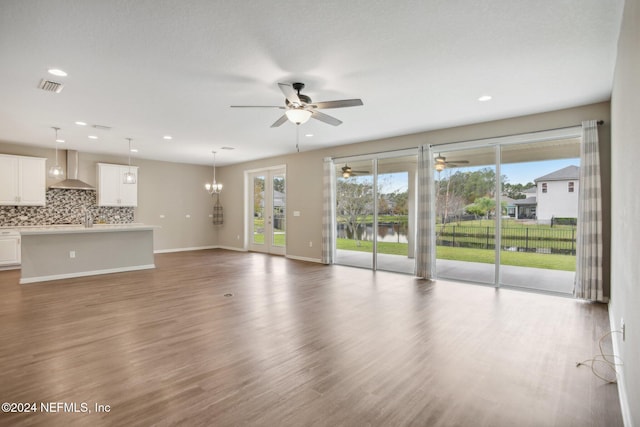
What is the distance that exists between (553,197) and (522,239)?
0.83 meters

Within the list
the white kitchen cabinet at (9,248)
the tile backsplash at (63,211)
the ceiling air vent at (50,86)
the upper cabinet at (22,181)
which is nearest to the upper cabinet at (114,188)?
the tile backsplash at (63,211)

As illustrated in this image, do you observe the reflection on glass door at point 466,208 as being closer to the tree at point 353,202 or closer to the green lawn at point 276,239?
the tree at point 353,202

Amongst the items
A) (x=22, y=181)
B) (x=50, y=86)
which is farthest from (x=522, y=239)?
(x=22, y=181)

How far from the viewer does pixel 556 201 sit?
5176mm

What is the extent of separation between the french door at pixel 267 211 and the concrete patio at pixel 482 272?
2.19 m

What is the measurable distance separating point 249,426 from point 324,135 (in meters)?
5.54

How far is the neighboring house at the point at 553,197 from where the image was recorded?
16.4 ft

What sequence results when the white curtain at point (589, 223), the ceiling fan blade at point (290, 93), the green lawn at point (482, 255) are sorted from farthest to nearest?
the green lawn at point (482, 255), the white curtain at point (589, 223), the ceiling fan blade at point (290, 93)

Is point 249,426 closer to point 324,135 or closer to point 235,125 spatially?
point 235,125

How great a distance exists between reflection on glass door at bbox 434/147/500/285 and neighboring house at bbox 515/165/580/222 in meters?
0.54

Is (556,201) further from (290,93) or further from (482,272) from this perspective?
(290,93)

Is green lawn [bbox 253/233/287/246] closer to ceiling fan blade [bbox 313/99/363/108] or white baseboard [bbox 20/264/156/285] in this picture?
white baseboard [bbox 20/264/156/285]

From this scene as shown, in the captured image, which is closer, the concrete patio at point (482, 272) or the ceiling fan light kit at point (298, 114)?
the ceiling fan light kit at point (298, 114)

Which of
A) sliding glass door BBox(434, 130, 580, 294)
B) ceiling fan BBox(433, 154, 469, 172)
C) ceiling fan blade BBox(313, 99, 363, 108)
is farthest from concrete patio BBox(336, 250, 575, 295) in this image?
ceiling fan blade BBox(313, 99, 363, 108)
